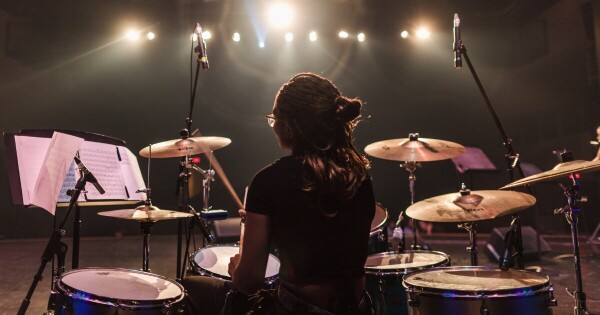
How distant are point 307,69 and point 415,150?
5527mm

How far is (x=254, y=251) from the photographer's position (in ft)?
4.76

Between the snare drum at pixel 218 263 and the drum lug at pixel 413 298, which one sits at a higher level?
the snare drum at pixel 218 263

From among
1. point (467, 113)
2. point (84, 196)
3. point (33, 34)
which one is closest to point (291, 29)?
point (467, 113)

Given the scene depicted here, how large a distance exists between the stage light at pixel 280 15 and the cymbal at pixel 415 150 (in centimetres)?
502

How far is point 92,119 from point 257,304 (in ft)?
25.9

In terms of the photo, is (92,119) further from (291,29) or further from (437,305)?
(437,305)

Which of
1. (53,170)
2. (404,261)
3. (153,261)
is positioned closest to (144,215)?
(53,170)

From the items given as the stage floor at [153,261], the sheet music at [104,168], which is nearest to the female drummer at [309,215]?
the sheet music at [104,168]

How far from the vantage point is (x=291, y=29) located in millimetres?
8492

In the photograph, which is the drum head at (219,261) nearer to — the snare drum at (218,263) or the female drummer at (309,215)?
the snare drum at (218,263)

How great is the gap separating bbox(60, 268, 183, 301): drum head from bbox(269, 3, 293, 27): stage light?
6.42 metres

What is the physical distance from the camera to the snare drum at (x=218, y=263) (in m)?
2.54

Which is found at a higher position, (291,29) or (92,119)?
(291,29)

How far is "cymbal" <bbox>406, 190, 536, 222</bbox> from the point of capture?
2625 millimetres
